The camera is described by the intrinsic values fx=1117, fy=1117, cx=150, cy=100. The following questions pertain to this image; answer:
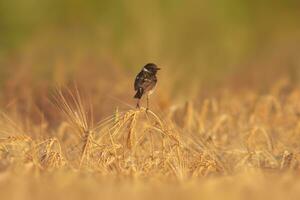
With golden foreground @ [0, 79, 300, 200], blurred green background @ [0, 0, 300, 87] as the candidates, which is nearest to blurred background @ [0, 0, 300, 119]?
blurred green background @ [0, 0, 300, 87]

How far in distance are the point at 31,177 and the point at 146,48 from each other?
9.08 metres

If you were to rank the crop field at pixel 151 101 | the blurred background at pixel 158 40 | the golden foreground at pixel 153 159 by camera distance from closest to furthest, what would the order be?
1. the golden foreground at pixel 153 159
2. the crop field at pixel 151 101
3. the blurred background at pixel 158 40

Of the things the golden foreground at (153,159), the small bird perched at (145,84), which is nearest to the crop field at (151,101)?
the golden foreground at (153,159)

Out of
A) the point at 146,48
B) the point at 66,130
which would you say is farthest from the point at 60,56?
the point at 66,130

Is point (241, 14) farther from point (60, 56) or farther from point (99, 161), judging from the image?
point (99, 161)

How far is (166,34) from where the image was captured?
1791cm

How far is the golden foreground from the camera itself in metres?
7.34

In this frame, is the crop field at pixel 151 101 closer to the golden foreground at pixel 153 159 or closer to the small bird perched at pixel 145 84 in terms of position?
the golden foreground at pixel 153 159

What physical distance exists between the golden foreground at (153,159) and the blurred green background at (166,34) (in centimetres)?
424

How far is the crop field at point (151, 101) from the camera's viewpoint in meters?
7.98

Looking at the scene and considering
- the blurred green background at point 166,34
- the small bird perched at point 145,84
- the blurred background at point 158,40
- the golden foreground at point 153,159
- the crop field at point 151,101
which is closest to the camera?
the golden foreground at point 153,159

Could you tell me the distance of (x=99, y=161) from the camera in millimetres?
8781

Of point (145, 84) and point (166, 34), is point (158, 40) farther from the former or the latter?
point (145, 84)

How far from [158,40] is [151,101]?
11.7ft
